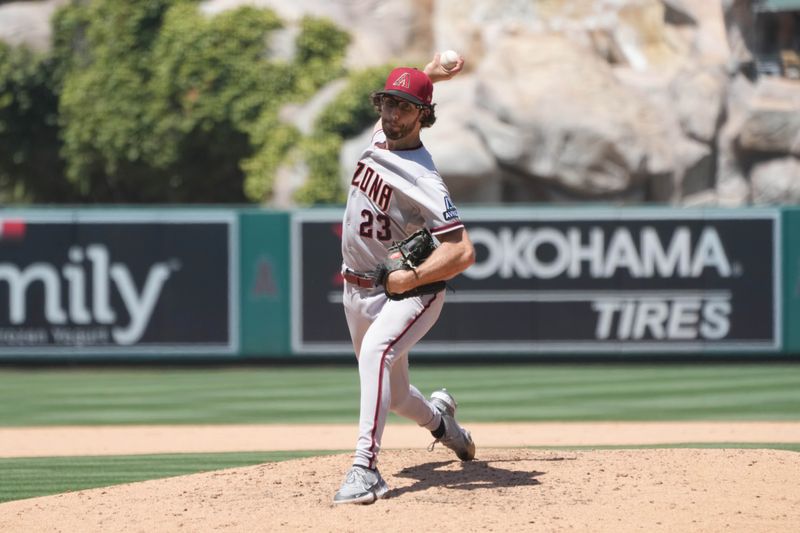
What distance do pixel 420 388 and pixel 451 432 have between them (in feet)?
19.8

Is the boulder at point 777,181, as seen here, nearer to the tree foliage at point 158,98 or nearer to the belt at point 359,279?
the tree foliage at point 158,98

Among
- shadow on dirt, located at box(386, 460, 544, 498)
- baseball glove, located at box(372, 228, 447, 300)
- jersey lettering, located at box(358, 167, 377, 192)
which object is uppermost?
jersey lettering, located at box(358, 167, 377, 192)

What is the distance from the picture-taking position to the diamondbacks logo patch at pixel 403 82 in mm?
5812

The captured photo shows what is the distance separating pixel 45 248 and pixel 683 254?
7.55 metres

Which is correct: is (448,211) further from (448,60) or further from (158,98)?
(158,98)

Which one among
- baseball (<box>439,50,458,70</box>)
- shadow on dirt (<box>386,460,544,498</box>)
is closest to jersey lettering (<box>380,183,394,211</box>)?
baseball (<box>439,50,458,70</box>)

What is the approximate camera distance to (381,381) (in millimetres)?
5816

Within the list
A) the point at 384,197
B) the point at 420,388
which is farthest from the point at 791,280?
the point at 384,197

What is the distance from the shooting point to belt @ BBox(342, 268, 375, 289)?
596 centimetres

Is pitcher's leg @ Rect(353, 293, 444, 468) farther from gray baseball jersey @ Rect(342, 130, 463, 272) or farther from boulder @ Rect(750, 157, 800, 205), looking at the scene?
boulder @ Rect(750, 157, 800, 205)

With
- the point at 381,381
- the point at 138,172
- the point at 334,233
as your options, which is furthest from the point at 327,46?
the point at 381,381

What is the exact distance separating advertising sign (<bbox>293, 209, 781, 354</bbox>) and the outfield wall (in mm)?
17

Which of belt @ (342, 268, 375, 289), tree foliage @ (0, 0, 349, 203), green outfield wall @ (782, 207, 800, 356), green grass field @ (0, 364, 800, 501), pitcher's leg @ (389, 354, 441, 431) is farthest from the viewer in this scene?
tree foliage @ (0, 0, 349, 203)

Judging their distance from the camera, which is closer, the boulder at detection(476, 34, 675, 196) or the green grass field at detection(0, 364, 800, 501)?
the green grass field at detection(0, 364, 800, 501)
